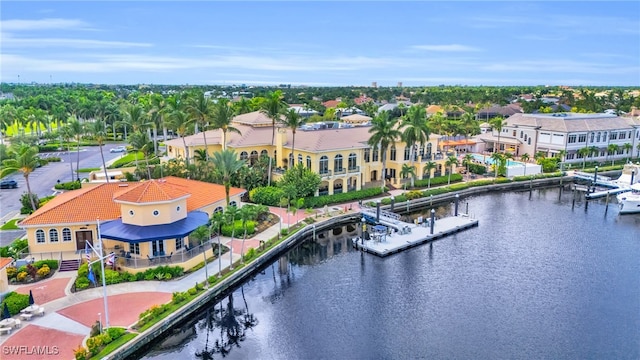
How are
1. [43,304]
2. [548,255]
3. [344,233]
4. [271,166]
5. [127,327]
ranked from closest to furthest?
[127,327] < [43,304] < [548,255] < [344,233] < [271,166]

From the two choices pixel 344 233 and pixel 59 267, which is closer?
pixel 59 267

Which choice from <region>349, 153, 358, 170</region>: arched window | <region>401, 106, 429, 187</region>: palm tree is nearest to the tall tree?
<region>349, 153, 358, 170</region>: arched window

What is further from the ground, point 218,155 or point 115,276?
point 218,155

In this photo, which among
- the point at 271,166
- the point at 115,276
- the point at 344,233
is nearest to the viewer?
the point at 115,276

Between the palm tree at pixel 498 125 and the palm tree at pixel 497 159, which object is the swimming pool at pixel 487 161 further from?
the palm tree at pixel 498 125

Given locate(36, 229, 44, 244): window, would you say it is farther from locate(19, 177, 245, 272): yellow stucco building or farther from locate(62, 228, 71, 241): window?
locate(62, 228, 71, 241): window

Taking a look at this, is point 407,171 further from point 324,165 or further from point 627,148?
point 627,148

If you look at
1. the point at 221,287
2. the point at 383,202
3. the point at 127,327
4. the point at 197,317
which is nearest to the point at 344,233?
the point at 383,202

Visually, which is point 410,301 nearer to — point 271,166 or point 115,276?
point 115,276
